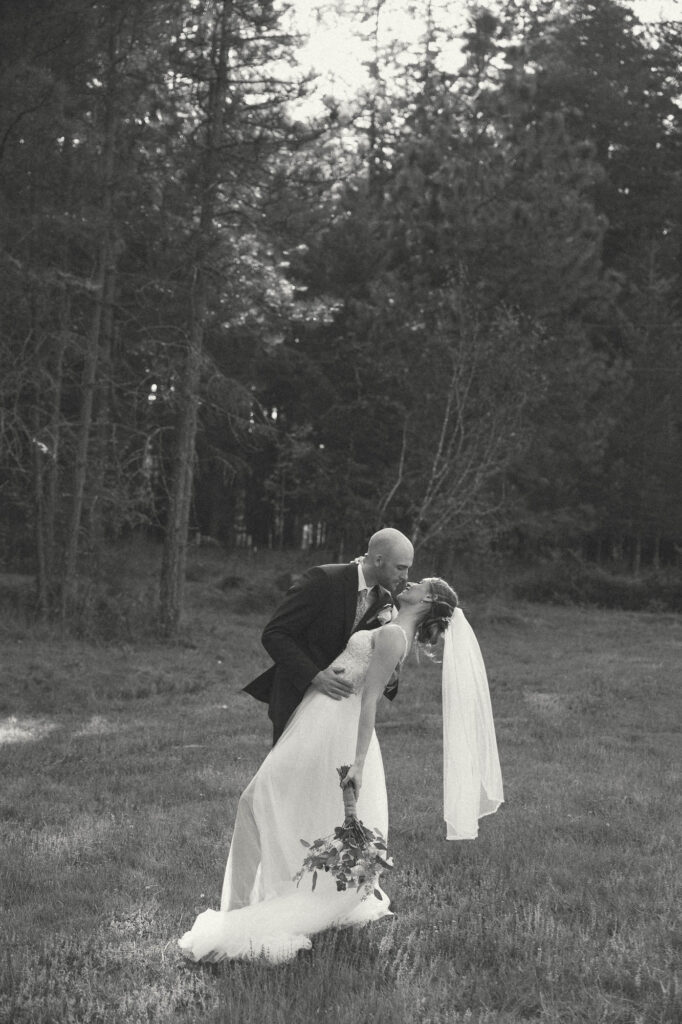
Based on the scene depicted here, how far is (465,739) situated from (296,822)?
1026mm

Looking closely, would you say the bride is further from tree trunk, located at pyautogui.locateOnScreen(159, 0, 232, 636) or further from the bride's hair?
tree trunk, located at pyautogui.locateOnScreen(159, 0, 232, 636)

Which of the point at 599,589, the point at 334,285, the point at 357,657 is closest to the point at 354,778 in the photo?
the point at 357,657

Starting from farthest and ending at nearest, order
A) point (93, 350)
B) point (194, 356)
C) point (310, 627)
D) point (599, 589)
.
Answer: point (599, 589)
point (194, 356)
point (93, 350)
point (310, 627)

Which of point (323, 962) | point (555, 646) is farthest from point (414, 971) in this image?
point (555, 646)

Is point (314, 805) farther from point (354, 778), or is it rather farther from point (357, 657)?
point (357, 657)

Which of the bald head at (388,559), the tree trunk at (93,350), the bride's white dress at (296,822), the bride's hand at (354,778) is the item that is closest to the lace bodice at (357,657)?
the bride's white dress at (296,822)

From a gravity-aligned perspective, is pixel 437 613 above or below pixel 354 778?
above

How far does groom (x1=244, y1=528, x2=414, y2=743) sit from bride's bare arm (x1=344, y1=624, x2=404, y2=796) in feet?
0.59

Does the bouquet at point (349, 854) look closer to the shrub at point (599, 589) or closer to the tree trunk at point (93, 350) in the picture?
the tree trunk at point (93, 350)

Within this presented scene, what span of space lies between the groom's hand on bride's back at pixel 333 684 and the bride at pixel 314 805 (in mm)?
47

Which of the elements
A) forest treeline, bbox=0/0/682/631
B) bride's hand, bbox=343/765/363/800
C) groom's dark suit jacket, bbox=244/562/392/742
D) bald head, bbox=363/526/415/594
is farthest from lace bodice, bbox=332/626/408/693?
forest treeline, bbox=0/0/682/631

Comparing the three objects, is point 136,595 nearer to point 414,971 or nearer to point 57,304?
point 57,304

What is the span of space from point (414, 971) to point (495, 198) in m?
23.5

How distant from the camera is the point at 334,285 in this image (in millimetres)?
29141
